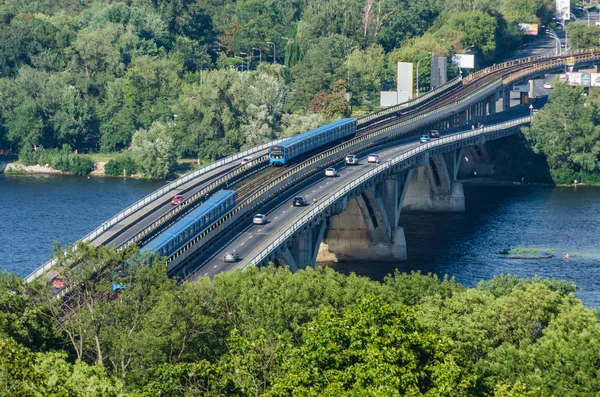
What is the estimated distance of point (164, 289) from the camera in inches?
3125

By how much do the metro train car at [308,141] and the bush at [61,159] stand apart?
1767 inches

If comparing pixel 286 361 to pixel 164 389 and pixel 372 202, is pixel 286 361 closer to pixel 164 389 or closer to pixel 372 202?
pixel 164 389

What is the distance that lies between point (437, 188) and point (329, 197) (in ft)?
161

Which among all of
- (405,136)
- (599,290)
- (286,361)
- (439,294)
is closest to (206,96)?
(405,136)

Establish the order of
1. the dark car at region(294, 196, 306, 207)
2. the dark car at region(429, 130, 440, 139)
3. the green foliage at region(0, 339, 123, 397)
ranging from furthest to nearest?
the dark car at region(429, 130, 440, 139) < the dark car at region(294, 196, 306, 207) < the green foliage at region(0, 339, 123, 397)

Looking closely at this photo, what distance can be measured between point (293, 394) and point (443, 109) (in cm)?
13496

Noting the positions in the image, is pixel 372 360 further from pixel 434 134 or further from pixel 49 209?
pixel 434 134

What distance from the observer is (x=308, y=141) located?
152 m

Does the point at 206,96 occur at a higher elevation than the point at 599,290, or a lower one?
higher

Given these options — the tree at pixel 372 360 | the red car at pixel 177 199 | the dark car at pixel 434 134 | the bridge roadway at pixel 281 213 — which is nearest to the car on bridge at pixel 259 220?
the bridge roadway at pixel 281 213

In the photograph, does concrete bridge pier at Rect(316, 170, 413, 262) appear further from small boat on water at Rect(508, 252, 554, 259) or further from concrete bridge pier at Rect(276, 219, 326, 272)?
concrete bridge pier at Rect(276, 219, 326, 272)

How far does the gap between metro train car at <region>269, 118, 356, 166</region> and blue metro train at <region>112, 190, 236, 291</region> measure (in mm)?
22402

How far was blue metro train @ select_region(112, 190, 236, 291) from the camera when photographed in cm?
10212

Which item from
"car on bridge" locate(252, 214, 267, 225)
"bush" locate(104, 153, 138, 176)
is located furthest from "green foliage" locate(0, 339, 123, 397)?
"bush" locate(104, 153, 138, 176)
